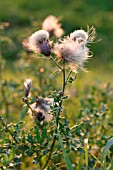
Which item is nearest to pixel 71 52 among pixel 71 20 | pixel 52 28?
pixel 52 28

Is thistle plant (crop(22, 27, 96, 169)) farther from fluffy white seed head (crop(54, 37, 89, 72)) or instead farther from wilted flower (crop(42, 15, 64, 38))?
wilted flower (crop(42, 15, 64, 38))

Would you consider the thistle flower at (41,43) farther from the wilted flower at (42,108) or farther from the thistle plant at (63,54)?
the wilted flower at (42,108)

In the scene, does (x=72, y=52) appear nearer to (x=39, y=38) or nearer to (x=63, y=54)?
(x=63, y=54)

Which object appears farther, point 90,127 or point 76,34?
point 90,127

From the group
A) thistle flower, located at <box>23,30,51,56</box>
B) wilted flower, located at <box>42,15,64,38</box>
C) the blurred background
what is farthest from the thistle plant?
the blurred background

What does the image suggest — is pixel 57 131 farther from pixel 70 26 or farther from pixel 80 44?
pixel 70 26

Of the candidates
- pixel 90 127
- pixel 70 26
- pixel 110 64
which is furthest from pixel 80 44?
pixel 70 26

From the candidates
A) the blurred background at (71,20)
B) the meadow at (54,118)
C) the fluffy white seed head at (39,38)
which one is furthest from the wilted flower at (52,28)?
the blurred background at (71,20)

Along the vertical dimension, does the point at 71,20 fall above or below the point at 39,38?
above
